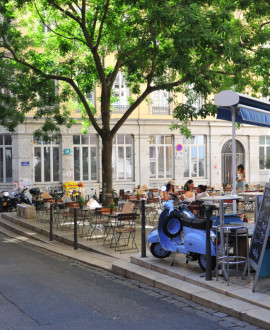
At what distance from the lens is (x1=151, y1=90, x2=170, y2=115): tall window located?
2958 centimetres

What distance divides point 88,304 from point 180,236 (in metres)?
2.77

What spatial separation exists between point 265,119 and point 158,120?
66.4 ft

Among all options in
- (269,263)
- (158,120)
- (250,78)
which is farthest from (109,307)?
(158,120)

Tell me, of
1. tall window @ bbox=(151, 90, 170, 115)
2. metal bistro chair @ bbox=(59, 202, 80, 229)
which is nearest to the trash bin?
metal bistro chair @ bbox=(59, 202, 80, 229)

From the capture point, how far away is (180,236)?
941cm

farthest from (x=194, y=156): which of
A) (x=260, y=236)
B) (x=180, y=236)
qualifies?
(x=260, y=236)

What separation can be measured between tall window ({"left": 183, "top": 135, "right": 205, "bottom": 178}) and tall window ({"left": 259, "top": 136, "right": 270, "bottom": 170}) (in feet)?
14.3

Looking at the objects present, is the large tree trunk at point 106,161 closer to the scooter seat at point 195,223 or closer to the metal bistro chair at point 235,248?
the scooter seat at point 195,223

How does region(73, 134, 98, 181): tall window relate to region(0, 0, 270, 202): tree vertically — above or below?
below

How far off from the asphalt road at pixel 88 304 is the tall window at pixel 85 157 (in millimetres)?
17922

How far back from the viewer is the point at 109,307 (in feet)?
23.1

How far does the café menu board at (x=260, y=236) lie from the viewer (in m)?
7.07

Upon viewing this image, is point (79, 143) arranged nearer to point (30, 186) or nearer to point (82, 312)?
point (30, 186)

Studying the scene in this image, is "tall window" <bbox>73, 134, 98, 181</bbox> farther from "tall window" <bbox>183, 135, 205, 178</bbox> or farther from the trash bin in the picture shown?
the trash bin
